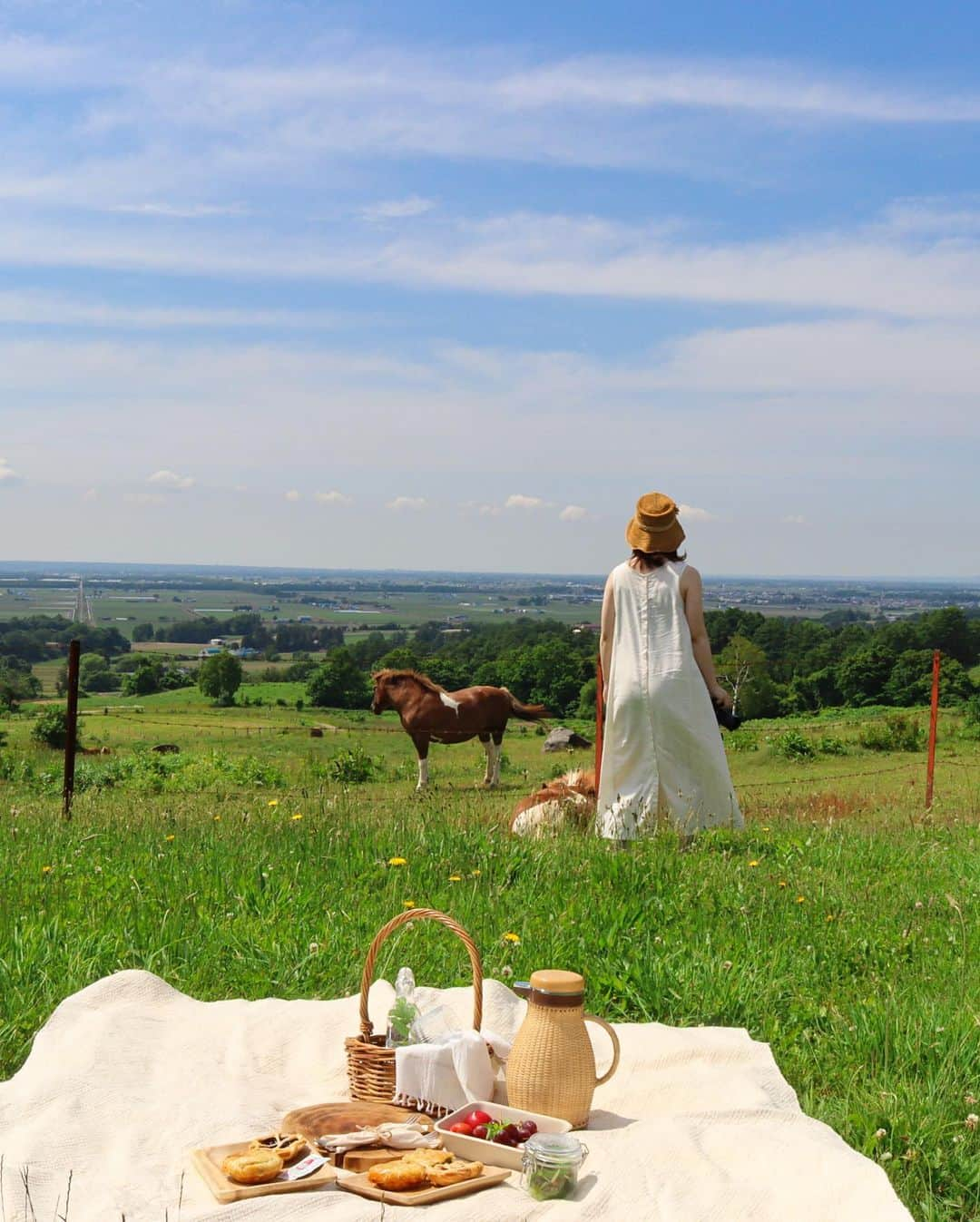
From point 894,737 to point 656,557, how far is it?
37.0 ft

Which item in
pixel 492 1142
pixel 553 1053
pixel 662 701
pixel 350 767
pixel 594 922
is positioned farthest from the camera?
pixel 350 767

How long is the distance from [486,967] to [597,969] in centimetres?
50

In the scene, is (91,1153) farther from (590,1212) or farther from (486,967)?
A: (486,967)

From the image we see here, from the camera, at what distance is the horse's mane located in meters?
16.3

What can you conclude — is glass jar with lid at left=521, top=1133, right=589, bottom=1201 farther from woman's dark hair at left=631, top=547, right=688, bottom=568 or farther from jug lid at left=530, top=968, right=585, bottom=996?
woman's dark hair at left=631, top=547, right=688, bottom=568

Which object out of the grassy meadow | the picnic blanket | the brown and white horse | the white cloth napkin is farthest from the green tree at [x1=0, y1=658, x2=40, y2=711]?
the white cloth napkin

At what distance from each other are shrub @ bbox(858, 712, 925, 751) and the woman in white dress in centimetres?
1063

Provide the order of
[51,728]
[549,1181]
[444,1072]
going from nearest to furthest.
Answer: [549,1181] < [444,1072] < [51,728]

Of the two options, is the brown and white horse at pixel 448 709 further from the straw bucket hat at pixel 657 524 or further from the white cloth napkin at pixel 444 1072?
the white cloth napkin at pixel 444 1072

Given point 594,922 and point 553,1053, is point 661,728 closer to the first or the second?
point 594,922

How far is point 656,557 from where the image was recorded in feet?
28.1

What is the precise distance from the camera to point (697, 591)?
8.45m

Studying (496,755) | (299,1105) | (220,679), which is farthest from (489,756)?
(299,1105)

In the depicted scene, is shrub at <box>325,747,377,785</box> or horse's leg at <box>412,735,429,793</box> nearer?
horse's leg at <box>412,735,429,793</box>
